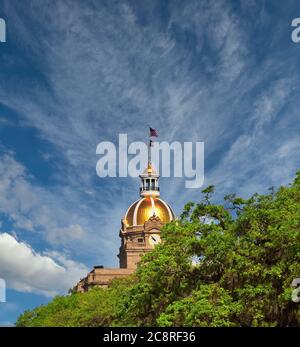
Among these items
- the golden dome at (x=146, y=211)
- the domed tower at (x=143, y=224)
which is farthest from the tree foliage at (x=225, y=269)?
the golden dome at (x=146, y=211)

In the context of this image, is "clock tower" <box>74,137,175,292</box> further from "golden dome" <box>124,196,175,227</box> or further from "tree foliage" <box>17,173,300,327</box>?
"tree foliage" <box>17,173,300,327</box>

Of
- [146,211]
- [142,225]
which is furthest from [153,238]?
[146,211]

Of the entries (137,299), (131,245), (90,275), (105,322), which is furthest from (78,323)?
(131,245)

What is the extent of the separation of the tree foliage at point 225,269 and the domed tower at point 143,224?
6415cm

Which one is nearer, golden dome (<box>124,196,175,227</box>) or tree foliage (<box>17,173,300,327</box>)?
tree foliage (<box>17,173,300,327</box>)

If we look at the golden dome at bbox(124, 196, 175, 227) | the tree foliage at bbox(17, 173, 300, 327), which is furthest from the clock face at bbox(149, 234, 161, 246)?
the tree foliage at bbox(17, 173, 300, 327)

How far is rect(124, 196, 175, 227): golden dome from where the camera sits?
324 ft

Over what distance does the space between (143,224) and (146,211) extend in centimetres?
295

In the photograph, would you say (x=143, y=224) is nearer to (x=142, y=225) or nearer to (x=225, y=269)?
(x=142, y=225)

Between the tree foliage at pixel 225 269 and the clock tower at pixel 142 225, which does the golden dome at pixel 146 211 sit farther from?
the tree foliage at pixel 225 269

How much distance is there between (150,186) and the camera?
105125mm

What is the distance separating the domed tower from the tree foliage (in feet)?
210

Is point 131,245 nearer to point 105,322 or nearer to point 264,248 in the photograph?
point 105,322

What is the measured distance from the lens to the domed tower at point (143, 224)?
9488cm
